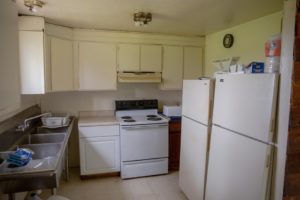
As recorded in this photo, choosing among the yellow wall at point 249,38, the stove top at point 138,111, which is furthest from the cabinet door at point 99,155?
the yellow wall at point 249,38

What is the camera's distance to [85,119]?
3.25 metres

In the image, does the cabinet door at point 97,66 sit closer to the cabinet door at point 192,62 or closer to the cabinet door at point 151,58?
the cabinet door at point 151,58

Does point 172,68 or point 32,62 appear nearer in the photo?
point 32,62

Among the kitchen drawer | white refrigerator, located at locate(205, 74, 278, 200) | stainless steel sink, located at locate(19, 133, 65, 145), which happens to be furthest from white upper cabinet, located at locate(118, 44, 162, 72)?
white refrigerator, located at locate(205, 74, 278, 200)

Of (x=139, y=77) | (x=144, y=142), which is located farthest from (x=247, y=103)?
(x=139, y=77)

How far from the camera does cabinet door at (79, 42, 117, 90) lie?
312cm

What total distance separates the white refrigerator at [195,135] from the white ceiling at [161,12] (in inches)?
29.2

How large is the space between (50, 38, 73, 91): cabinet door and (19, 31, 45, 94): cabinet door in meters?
0.25

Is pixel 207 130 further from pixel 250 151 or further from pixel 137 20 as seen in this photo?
pixel 137 20

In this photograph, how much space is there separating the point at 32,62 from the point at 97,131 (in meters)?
1.19

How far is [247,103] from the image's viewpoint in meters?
1.64

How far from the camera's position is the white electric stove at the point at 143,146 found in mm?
3053

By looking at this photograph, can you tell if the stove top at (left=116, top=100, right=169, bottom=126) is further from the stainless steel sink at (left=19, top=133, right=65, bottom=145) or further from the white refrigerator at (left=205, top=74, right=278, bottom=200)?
the white refrigerator at (left=205, top=74, right=278, bottom=200)

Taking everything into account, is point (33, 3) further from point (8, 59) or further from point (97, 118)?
point (97, 118)
